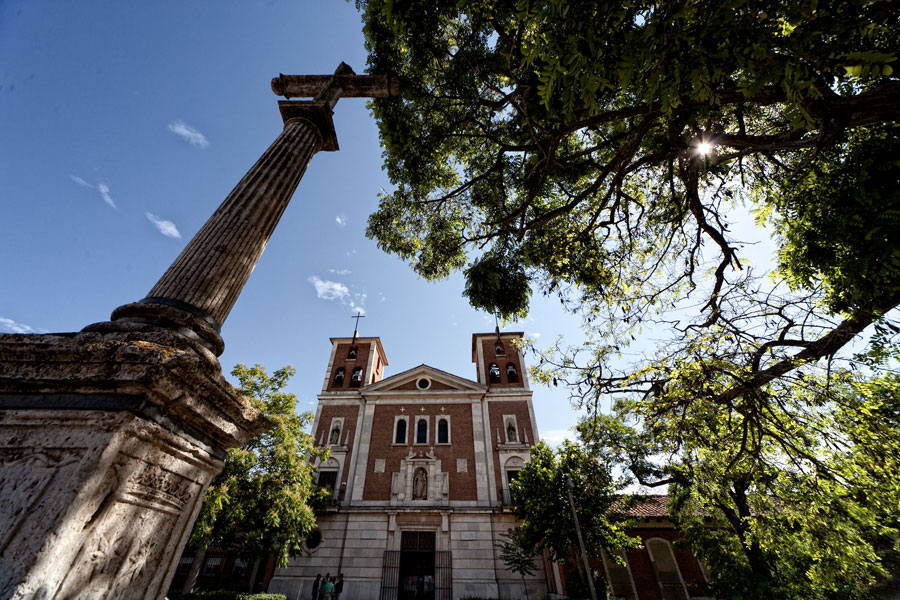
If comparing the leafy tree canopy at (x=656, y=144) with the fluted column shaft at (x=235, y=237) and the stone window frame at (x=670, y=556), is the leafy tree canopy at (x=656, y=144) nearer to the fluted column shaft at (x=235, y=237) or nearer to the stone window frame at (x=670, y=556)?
the fluted column shaft at (x=235, y=237)

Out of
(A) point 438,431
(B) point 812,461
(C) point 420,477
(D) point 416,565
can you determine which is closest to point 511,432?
(A) point 438,431

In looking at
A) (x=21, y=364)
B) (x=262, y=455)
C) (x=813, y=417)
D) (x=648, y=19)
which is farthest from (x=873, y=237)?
(x=262, y=455)

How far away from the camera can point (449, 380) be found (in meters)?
23.1

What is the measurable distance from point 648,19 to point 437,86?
3.99 meters

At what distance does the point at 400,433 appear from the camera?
2147cm

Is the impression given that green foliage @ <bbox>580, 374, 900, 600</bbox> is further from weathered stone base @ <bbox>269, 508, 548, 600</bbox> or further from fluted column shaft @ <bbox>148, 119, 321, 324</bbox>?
weathered stone base @ <bbox>269, 508, 548, 600</bbox>

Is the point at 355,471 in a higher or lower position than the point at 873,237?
higher

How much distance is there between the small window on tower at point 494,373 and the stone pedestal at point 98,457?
72.2ft

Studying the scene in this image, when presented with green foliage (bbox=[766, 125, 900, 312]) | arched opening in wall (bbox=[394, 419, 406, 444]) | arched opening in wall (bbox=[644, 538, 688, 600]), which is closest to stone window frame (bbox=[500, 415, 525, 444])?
arched opening in wall (bbox=[394, 419, 406, 444])

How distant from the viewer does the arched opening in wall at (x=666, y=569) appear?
16.7 meters

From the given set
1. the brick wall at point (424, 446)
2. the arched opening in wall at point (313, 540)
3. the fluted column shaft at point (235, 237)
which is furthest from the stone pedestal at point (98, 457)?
the arched opening in wall at point (313, 540)

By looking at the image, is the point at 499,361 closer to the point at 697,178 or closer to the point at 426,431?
the point at 426,431

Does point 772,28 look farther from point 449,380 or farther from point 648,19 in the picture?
point 449,380

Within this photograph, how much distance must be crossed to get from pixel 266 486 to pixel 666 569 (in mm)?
18525
